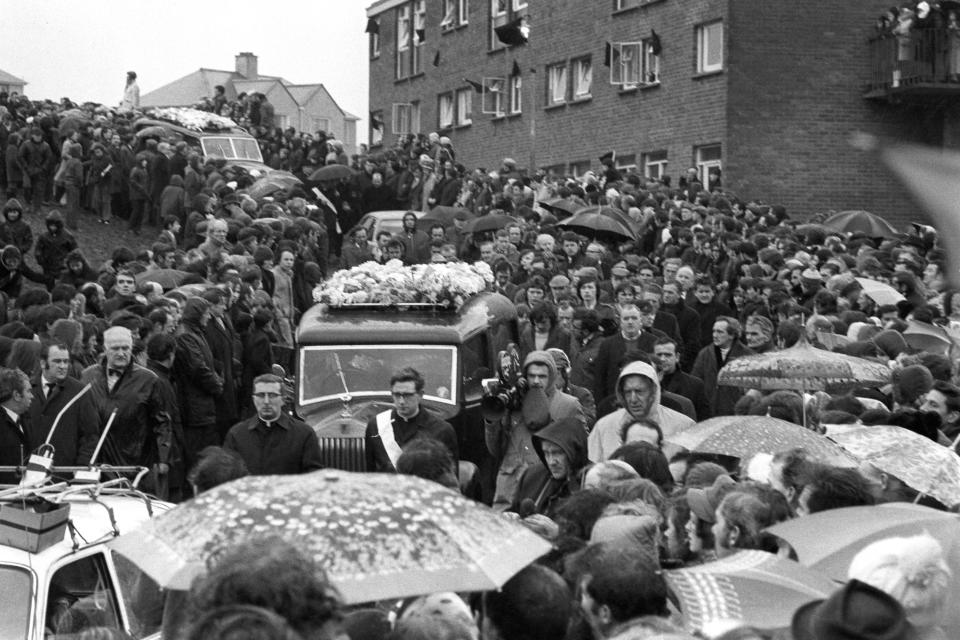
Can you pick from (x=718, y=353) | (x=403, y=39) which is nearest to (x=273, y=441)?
(x=718, y=353)

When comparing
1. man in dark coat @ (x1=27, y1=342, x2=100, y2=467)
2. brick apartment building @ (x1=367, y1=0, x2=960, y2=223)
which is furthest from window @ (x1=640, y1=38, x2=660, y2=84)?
man in dark coat @ (x1=27, y1=342, x2=100, y2=467)

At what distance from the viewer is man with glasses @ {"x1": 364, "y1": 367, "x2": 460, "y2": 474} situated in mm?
12141

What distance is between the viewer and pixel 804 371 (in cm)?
1222

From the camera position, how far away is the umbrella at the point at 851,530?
6309 millimetres

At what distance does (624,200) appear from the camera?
27562 millimetres

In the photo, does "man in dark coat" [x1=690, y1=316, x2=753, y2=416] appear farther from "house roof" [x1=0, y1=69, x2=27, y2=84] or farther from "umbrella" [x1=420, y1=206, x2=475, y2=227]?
"house roof" [x1=0, y1=69, x2=27, y2=84]

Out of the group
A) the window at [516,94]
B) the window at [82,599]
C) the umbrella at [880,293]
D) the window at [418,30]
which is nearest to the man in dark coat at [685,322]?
the umbrella at [880,293]

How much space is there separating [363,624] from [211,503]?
25.5 inches

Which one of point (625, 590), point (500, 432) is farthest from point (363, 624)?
point (500, 432)

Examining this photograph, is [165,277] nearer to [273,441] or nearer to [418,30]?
[273,441]

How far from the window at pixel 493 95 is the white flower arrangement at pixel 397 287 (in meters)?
35.8

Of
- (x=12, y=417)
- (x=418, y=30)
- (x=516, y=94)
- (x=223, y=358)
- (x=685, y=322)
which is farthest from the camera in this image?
(x=418, y=30)

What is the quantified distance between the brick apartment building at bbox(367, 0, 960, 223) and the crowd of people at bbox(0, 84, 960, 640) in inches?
256

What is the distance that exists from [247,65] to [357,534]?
4520 inches
